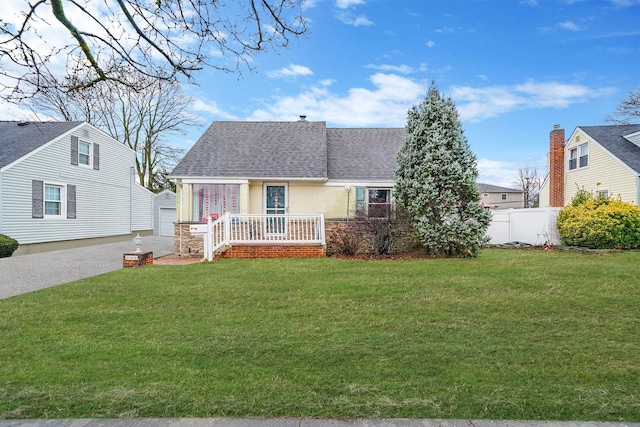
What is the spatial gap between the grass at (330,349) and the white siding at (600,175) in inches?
458

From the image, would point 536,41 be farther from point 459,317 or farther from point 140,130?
point 140,130

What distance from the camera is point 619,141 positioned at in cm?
1656

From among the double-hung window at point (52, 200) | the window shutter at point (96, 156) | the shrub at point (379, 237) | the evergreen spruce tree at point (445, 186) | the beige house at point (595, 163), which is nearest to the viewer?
the evergreen spruce tree at point (445, 186)

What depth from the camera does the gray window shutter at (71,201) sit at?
14384 mm

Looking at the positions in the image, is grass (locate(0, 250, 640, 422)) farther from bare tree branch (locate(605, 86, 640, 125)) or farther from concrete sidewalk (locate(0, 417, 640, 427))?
bare tree branch (locate(605, 86, 640, 125))

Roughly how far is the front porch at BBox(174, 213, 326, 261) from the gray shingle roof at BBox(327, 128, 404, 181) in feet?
12.0

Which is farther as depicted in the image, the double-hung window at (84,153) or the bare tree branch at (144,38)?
the double-hung window at (84,153)

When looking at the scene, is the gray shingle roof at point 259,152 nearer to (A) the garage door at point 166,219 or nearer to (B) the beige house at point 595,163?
(A) the garage door at point 166,219

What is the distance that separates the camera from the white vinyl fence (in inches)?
491

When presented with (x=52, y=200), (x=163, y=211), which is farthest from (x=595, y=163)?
(x=52, y=200)

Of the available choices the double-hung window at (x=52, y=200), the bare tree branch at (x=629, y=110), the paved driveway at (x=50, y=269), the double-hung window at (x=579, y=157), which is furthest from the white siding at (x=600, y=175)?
the double-hung window at (x=52, y=200)

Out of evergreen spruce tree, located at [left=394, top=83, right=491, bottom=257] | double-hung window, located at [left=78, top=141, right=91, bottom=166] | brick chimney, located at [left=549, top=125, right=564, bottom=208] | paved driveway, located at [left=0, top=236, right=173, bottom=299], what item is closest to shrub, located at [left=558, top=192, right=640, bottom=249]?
evergreen spruce tree, located at [left=394, top=83, right=491, bottom=257]

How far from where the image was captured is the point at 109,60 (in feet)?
14.8

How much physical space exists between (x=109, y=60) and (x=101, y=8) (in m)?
0.60
